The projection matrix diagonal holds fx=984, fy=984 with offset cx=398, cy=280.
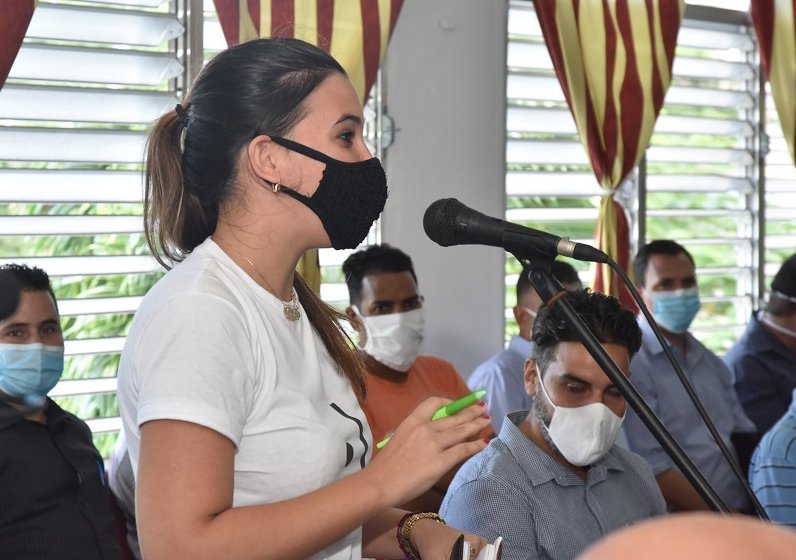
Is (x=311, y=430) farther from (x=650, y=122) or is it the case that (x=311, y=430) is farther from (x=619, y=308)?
(x=650, y=122)

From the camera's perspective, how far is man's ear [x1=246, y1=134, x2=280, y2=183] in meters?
1.53

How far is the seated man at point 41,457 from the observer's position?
2.68 meters

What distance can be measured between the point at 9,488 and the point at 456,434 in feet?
5.73

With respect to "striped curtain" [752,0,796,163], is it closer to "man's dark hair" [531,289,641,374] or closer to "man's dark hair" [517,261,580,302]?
"man's dark hair" [517,261,580,302]

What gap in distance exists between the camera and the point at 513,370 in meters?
4.08

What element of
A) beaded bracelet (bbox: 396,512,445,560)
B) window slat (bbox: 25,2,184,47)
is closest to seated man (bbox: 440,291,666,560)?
beaded bracelet (bbox: 396,512,445,560)

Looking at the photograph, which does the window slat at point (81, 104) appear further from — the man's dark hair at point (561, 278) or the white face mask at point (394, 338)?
the man's dark hair at point (561, 278)

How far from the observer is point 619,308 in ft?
9.30

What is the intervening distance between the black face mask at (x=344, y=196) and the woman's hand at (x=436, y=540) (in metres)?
0.49

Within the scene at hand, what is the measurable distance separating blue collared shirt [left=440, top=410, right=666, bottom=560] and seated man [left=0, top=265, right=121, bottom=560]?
3.50ft

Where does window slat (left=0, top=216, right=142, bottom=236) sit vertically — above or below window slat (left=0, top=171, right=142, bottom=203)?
below

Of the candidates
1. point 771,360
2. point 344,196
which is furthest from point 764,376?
point 344,196

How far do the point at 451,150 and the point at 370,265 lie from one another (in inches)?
37.9

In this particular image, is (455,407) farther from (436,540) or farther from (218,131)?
(218,131)
